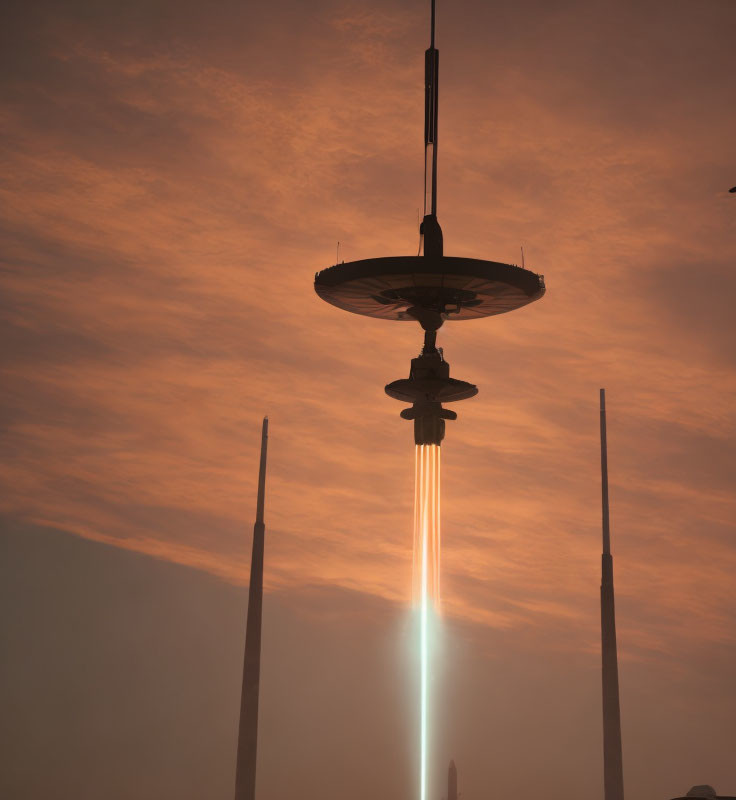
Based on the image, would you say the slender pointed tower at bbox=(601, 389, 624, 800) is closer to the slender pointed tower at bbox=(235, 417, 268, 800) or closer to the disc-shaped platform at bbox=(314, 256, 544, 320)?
the slender pointed tower at bbox=(235, 417, 268, 800)

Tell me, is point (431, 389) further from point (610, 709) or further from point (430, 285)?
point (610, 709)

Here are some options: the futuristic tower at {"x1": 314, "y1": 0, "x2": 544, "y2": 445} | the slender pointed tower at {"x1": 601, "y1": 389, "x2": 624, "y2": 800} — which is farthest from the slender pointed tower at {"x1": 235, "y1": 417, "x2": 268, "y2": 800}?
the futuristic tower at {"x1": 314, "y1": 0, "x2": 544, "y2": 445}

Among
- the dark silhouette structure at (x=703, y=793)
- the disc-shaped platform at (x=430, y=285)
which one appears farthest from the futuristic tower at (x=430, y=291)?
the dark silhouette structure at (x=703, y=793)

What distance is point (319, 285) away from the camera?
40125mm

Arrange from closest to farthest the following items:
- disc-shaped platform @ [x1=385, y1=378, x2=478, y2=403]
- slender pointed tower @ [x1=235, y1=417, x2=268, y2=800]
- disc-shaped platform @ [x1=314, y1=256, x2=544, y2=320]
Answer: disc-shaped platform @ [x1=314, y1=256, x2=544, y2=320] → disc-shaped platform @ [x1=385, y1=378, x2=478, y2=403] → slender pointed tower @ [x1=235, y1=417, x2=268, y2=800]

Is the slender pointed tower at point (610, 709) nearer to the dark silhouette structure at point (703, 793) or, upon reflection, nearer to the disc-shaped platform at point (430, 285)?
the dark silhouette structure at point (703, 793)

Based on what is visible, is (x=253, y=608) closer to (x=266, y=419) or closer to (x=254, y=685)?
(x=254, y=685)

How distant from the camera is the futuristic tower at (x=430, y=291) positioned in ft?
127

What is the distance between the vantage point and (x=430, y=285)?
39125mm

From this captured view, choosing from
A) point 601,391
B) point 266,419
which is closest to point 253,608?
point 266,419

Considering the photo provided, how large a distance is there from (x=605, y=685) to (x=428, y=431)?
2701 centimetres

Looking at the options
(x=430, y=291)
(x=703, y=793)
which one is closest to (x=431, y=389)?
(x=430, y=291)

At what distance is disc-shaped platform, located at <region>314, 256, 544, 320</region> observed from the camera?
3844 centimetres

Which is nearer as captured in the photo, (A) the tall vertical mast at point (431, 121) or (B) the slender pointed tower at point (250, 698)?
(A) the tall vertical mast at point (431, 121)
